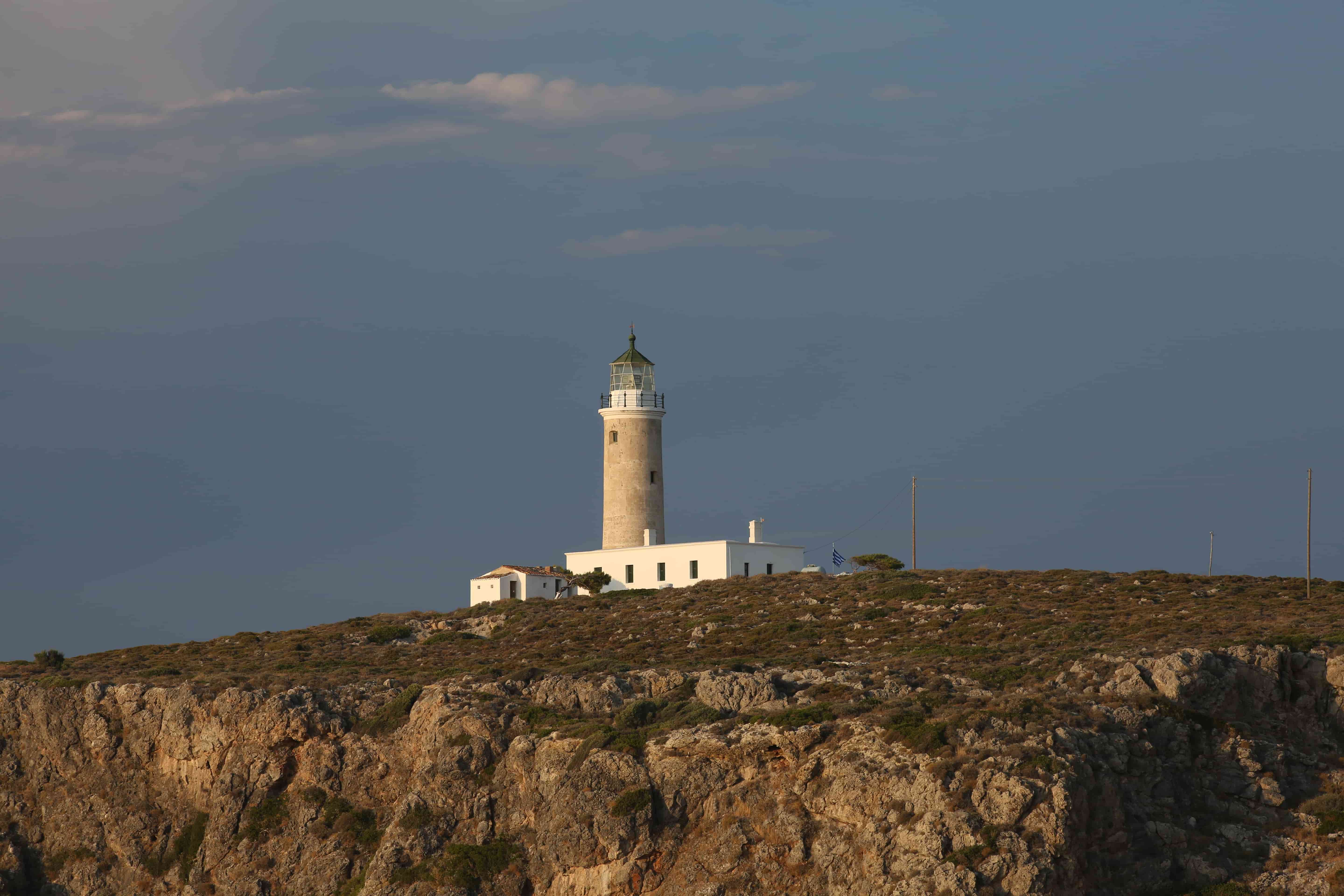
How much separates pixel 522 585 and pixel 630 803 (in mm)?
36668

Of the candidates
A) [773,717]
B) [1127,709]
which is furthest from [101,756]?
[1127,709]

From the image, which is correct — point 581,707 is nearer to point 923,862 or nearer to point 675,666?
point 675,666

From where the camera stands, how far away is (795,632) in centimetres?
5131

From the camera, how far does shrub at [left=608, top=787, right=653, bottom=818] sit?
112ft

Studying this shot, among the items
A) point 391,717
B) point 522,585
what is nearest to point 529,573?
point 522,585

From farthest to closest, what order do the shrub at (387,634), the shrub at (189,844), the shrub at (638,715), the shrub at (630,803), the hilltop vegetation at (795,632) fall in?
the shrub at (387,634), the hilltop vegetation at (795,632), the shrub at (189,844), the shrub at (638,715), the shrub at (630,803)

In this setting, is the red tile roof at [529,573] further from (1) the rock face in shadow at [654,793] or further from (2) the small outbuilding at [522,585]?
(1) the rock face in shadow at [654,793]

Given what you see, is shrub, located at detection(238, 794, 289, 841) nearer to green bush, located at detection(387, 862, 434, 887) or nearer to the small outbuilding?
green bush, located at detection(387, 862, 434, 887)

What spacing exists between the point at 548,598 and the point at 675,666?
1070 inches

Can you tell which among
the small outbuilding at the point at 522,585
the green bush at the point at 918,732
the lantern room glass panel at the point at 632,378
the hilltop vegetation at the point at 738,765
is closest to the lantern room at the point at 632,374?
the lantern room glass panel at the point at 632,378

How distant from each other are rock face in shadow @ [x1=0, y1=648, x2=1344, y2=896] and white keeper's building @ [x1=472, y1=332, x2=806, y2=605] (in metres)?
26.1

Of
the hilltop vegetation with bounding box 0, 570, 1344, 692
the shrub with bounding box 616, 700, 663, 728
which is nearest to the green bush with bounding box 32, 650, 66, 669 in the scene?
the hilltop vegetation with bounding box 0, 570, 1344, 692

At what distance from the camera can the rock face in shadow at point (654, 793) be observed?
3119 cm

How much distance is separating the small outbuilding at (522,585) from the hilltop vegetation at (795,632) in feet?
8.20
